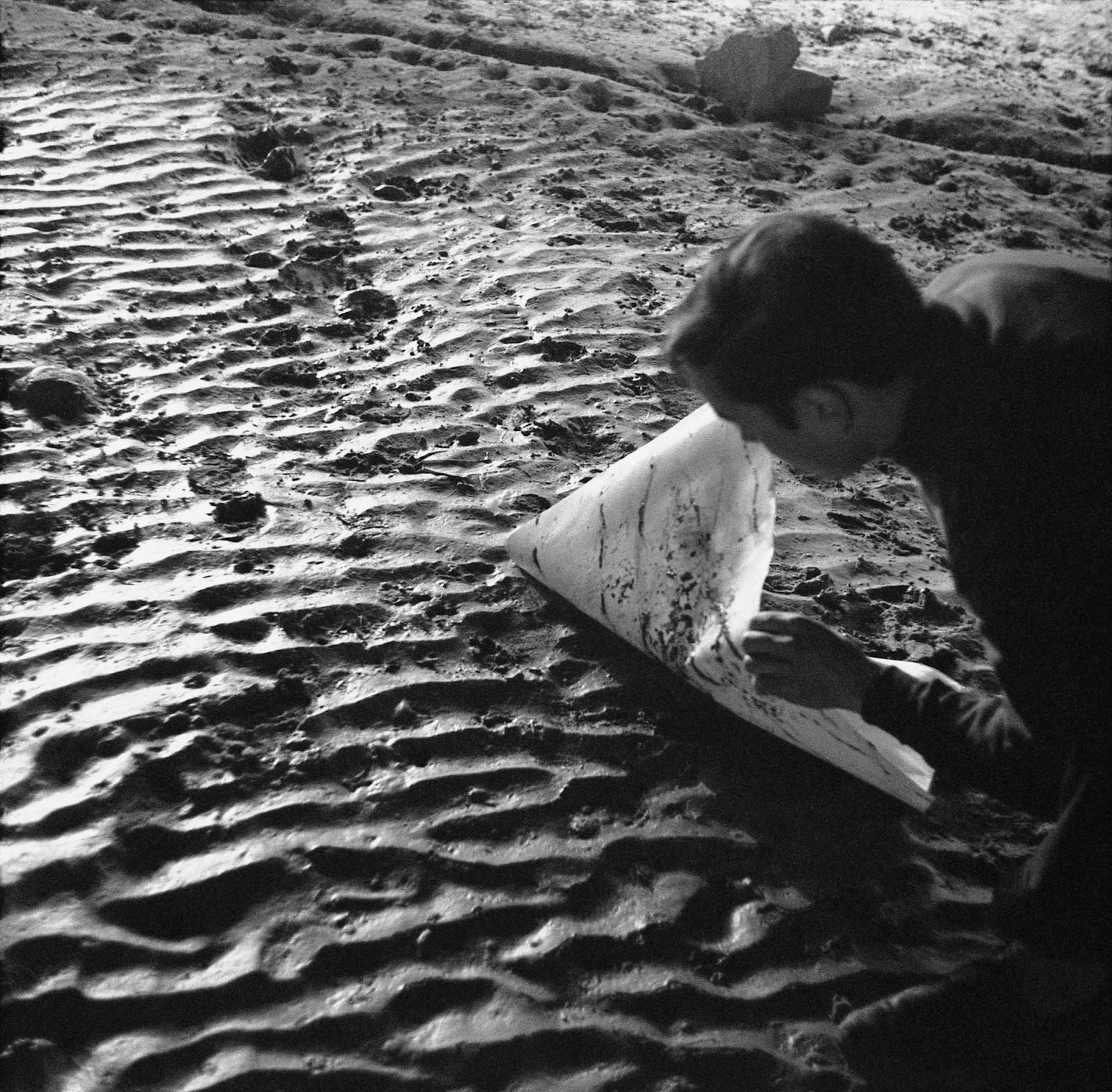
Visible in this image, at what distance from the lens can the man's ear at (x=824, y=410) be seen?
1.79 m

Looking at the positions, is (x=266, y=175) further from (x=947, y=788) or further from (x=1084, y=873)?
(x=1084, y=873)

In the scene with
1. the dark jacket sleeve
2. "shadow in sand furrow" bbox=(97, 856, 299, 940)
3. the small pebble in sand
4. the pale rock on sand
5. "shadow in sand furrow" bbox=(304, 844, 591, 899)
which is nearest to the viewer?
the dark jacket sleeve

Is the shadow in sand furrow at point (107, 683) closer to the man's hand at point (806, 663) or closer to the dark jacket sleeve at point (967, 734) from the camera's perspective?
the man's hand at point (806, 663)

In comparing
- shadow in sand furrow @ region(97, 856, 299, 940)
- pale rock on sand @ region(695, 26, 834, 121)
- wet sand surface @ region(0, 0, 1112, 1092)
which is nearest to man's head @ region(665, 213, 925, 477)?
wet sand surface @ region(0, 0, 1112, 1092)

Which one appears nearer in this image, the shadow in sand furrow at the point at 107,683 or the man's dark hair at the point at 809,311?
the man's dark hair at the point at 809,311

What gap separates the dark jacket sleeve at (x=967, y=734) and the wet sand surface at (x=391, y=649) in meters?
0.41

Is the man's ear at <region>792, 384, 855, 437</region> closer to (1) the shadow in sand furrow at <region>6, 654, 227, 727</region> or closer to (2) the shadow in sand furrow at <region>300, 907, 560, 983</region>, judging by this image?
(2) the shadow in sand furrow at <region>300, 907, 560, 983</region>

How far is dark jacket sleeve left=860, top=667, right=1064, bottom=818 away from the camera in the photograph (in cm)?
197

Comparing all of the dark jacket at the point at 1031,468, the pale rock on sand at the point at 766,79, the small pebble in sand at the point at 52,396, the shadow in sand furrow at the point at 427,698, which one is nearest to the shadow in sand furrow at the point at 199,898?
the shadow in sand furrow at the point at 427,698

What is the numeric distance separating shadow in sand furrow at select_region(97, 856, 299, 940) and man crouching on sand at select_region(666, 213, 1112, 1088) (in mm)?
1232

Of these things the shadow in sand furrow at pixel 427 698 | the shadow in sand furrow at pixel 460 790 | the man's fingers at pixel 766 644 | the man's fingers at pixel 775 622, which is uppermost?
the man's fingers at pixel 775 622

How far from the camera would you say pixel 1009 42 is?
8648 mm

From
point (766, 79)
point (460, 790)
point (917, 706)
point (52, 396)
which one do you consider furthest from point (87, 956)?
point (766, 79)

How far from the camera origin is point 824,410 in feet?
5.96
